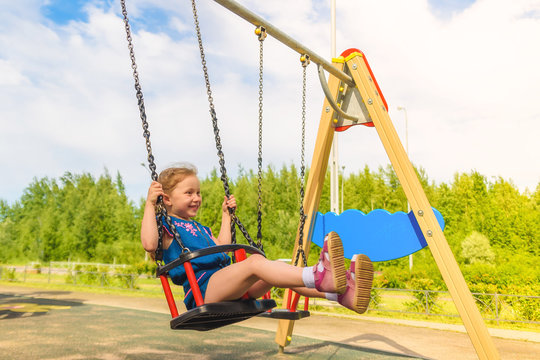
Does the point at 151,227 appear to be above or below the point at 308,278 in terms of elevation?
above

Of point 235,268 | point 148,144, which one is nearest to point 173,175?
point 148,144

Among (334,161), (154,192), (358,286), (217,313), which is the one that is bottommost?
(217,313)

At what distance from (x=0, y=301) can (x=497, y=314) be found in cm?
1387

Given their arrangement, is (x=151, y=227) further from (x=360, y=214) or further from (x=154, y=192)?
(x=360, y=214)

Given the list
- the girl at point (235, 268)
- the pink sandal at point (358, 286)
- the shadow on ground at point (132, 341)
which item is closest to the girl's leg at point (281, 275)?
the girl at point (235, 268)

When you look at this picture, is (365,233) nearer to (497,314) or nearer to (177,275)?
(177,275)

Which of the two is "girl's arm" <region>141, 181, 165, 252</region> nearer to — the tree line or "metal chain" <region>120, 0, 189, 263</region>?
"metal chain" <region>120, 0, 189, 263</region>

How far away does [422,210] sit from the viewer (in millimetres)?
5344

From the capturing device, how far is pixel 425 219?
5.32 meters

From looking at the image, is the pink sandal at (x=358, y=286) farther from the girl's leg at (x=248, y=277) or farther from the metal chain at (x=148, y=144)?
the metal chain at (x=148, y=144)

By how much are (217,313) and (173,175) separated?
1222 mm

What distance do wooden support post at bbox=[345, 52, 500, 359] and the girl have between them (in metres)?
2.38

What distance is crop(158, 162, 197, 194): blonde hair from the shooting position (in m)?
3.46

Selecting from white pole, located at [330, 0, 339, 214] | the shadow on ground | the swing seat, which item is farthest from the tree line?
the swing seat
